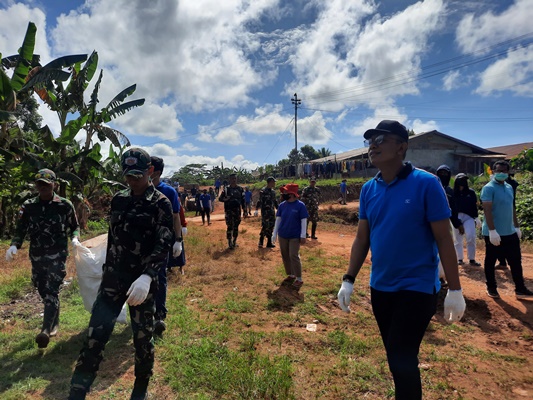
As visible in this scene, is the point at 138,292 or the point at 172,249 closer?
the point at 138,292

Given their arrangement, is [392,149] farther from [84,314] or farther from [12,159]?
[12,159]

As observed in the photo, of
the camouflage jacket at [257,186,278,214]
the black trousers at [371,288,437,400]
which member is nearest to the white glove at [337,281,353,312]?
the black trousers at [371,288,437,400]

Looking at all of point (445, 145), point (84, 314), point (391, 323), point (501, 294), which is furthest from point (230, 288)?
point (445, 145)

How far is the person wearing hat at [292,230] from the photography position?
5484mm

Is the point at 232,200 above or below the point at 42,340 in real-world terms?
above

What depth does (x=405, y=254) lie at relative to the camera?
2.10m

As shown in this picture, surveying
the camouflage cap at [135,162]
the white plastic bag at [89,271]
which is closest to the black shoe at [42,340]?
the white plastic bag at [89,271]

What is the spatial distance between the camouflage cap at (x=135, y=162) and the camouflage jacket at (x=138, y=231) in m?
0.19

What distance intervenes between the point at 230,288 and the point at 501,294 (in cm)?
422

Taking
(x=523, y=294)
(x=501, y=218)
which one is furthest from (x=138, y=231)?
(x=523, y=294)

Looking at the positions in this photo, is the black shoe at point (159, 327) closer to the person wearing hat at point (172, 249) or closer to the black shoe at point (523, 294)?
the person wearing hat at point (172, 249)

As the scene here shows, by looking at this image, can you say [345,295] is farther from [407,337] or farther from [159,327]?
[159,327]

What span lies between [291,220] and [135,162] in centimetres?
336

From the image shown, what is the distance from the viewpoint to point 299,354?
345 cm
